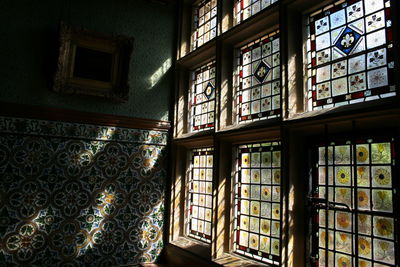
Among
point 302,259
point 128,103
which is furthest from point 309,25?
point 128,103

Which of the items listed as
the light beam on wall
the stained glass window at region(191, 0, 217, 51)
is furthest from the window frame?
the light beam on wall

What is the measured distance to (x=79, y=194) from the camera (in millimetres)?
3791

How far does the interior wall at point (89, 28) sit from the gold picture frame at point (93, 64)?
0.11m

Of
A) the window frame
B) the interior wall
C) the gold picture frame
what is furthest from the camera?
the gold picture frame

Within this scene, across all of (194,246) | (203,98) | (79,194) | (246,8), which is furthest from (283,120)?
(79,194)

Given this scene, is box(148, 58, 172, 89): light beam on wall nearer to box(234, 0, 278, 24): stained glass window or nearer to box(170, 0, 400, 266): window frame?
box(170, 0, 400, 266): window frame

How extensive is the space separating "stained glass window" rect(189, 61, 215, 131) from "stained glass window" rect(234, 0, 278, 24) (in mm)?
637

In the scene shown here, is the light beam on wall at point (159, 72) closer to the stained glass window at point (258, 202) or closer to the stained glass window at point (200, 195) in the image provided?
the stained glass window at point (200, 195)

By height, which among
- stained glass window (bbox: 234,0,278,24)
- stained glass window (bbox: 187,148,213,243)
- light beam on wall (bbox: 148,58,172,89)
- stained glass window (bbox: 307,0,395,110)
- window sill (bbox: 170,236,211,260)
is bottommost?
window sill (bbox: 170,236,211,260)

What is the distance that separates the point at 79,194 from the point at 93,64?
59.7 inches

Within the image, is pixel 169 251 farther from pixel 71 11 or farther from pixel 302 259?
pixel 71 11

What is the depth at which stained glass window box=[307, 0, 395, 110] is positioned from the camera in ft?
7.56

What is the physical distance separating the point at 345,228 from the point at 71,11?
366cm

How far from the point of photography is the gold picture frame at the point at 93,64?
381 centimetres
